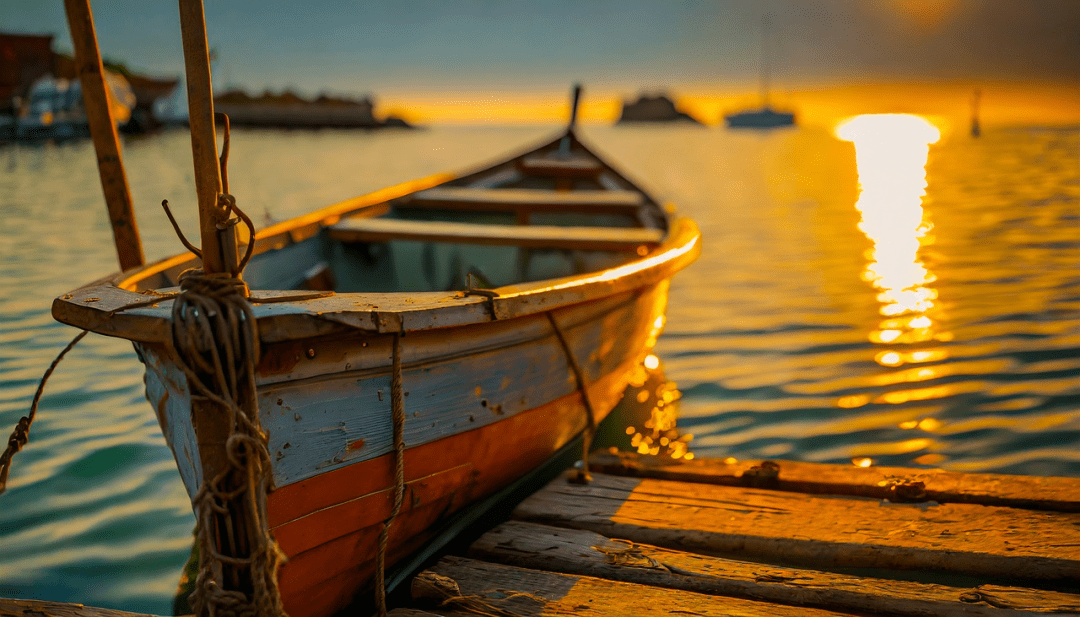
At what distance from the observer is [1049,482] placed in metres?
3.80

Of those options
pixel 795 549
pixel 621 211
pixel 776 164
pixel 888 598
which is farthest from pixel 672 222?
pixel 776 164

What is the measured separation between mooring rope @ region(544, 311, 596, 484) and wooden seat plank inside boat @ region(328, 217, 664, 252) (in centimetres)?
134

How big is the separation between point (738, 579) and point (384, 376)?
1.60 m

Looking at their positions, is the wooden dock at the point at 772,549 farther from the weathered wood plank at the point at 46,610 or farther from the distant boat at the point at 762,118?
the distant boat at the point at 762,118

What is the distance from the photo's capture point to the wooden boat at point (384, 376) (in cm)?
243

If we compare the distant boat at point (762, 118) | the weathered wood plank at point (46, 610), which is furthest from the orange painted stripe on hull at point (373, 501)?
the distant boat at point (762, 118)

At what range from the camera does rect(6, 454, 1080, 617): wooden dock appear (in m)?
2.91

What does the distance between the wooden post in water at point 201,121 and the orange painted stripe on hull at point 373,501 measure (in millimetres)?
795

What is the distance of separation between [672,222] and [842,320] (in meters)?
3.79

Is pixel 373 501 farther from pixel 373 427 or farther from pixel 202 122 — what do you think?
pixel 202 122

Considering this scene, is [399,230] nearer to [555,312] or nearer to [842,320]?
[555,312]

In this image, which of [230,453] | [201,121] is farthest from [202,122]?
[230,453]

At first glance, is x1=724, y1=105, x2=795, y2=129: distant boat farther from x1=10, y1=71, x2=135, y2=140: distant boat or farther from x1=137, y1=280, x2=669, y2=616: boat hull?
x1=137, y1=280, x2=669, y2=616: boat hull

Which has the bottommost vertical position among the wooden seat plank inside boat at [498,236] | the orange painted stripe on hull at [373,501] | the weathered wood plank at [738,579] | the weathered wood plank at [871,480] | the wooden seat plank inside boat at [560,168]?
the weathered wood plank at [738,579]
